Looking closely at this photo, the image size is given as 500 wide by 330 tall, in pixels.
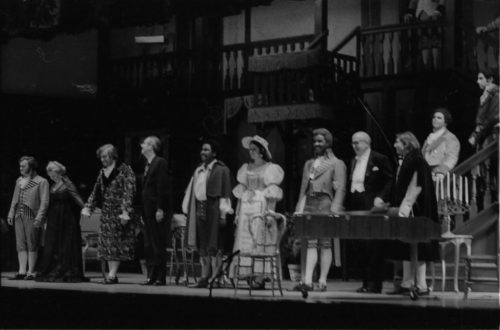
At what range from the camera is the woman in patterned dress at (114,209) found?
10.2 metres

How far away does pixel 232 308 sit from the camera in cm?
880

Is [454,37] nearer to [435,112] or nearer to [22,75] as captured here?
[435,112]

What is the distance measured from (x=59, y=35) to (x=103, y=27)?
0.43m

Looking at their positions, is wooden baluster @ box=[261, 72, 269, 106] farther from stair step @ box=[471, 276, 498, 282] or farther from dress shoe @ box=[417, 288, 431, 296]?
stair step @ box=[471, 276, 498, 282]

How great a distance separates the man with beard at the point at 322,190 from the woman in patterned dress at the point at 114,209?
1711 mm

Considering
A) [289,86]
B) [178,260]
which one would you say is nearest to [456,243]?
[289,86]

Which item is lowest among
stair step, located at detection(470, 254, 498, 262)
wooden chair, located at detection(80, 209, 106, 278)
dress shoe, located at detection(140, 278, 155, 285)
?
dress shoe, located at detection(140, 278, 155, 285)

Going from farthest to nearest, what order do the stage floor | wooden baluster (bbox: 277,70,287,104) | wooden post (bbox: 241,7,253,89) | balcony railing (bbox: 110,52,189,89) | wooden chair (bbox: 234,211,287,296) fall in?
balcony railing (bbox: 110,52,189,89) < wooden post (bbox: 241,7,253,89) < wooden baluster (bbox: 277,70,287,104) < wooden chair (bbox: 234,211,287,296) < the stage floor

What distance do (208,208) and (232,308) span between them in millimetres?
1331

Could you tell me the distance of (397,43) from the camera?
8.98m

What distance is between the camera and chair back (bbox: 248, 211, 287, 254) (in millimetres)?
9398

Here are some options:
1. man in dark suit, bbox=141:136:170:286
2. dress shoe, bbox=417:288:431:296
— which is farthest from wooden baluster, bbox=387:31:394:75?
man in dark suit, bbox=141:136:170:286

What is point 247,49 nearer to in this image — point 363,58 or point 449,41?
point 363,58

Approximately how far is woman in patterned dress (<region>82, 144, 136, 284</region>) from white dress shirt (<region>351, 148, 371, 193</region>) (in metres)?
2.16
